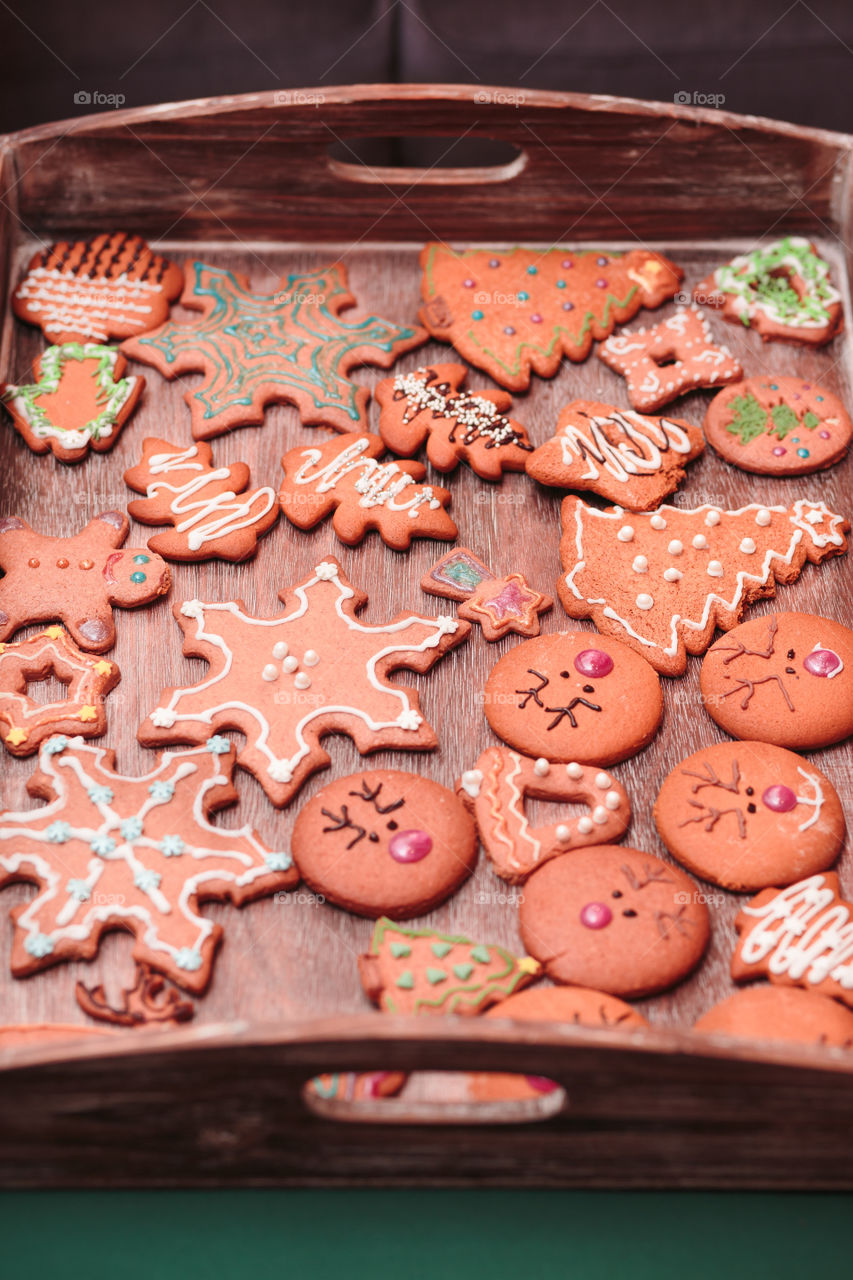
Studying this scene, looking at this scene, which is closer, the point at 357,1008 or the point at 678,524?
the point at 357,1008

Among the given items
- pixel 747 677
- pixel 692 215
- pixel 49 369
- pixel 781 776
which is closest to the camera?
pixel 781 776

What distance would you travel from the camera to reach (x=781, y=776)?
150cm

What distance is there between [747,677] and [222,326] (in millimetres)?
986

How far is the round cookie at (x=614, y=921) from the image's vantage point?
4.44 ft

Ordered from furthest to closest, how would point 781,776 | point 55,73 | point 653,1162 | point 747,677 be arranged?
1. point 55,73
2. point 747,677
3. point 781,776
4. point 653,1162

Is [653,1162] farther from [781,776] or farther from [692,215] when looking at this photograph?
[692,215]

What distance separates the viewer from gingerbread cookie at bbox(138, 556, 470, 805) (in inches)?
61.2

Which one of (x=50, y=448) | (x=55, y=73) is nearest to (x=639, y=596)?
(x=50, y=448)

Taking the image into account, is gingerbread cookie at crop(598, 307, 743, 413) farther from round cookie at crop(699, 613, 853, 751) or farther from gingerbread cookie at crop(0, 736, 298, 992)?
gingerbread cookie at crop(0, 736, 298, 992)

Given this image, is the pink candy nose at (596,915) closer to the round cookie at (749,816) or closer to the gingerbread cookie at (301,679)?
the round cookie at (749,816)

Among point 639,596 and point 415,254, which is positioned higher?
point 415,254

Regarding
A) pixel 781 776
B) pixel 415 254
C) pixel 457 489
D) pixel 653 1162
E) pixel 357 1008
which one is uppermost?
pixel 415 254

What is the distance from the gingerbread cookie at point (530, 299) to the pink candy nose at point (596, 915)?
877 mm

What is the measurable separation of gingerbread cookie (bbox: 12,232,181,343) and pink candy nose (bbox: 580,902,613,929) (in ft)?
3.83
